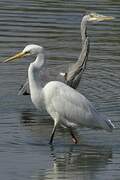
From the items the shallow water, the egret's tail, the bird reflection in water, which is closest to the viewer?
the bird reflection in water

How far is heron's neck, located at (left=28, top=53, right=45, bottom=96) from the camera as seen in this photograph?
1175cm

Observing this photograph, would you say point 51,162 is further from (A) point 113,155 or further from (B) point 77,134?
(B) point 77,134

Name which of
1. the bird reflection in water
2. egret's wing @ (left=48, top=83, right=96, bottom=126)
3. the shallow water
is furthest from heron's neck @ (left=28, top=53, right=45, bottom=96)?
the bird reflection in water

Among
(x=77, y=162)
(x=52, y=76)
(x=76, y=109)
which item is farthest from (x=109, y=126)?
(x=52, y=76)

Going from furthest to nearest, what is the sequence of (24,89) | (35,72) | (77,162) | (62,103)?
(24,89)
(62,103)
(35,72)
(77,162)

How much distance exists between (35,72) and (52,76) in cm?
270

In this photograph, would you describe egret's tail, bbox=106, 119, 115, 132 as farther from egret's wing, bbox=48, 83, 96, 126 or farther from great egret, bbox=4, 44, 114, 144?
egret's wing, bbox=48, 83, 96, 126

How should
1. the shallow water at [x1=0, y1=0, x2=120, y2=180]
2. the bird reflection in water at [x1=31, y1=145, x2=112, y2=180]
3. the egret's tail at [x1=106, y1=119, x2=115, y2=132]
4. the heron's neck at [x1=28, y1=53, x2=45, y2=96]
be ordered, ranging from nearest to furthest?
the bird reflection in water at [x1=31, y1=145, x2=112, y2=180]
the shallow water at [x1=0, y1=0, x2=120, y2=180]
the heron's neck at [x1=28, y1=53, x2=45, y2=96]
the egret's tail at [x1=106, y1=119, x2=115, y2=132]

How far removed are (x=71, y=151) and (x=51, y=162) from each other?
2.43 feet

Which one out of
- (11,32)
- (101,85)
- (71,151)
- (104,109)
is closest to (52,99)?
(71,151)

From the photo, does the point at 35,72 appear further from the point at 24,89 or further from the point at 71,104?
the point at 24,89

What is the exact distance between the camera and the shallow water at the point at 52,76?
10703mm

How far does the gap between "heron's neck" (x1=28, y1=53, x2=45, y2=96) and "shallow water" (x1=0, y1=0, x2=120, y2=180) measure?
0.70 meters

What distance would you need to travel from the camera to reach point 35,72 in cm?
1180
